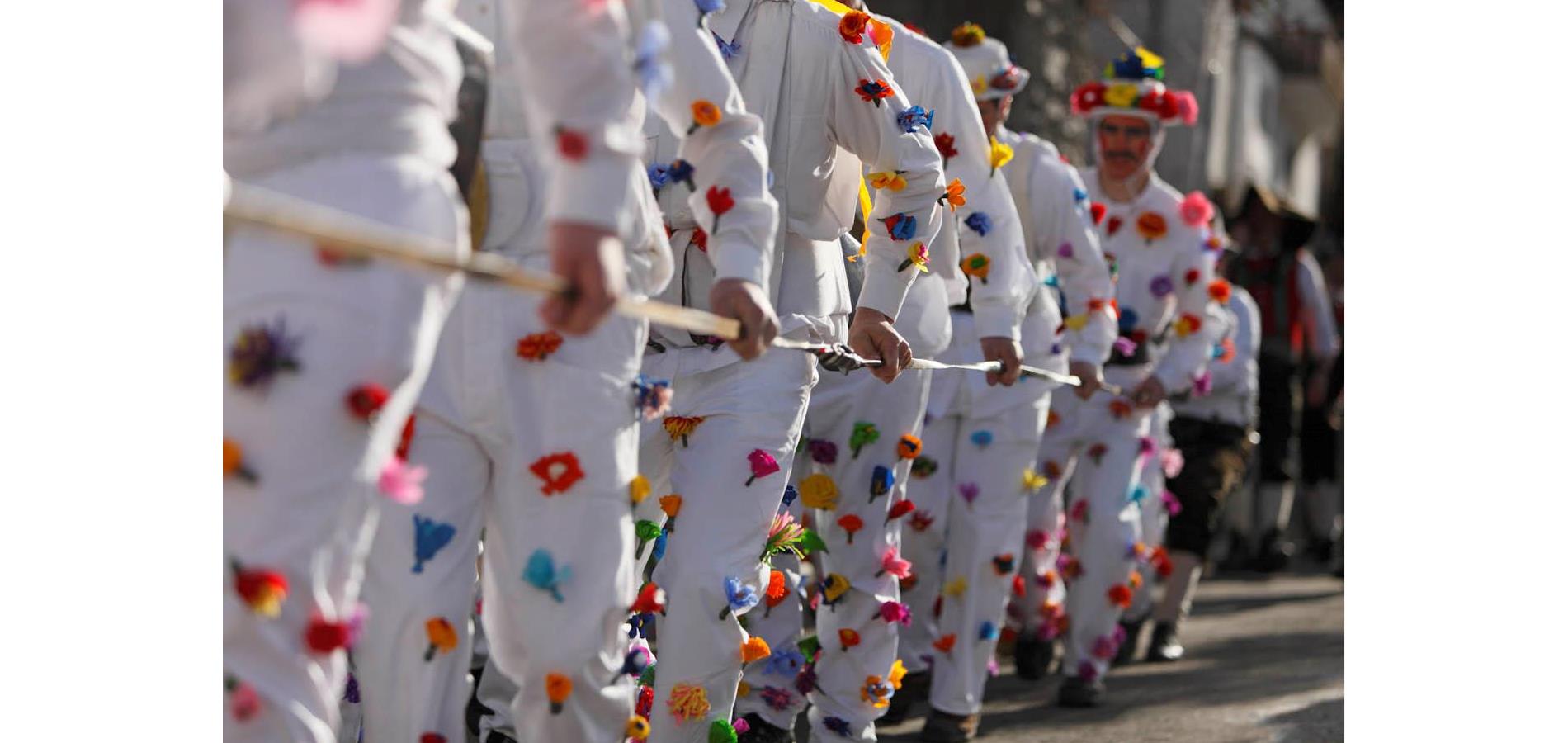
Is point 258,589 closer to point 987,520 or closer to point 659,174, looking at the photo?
point 659,174

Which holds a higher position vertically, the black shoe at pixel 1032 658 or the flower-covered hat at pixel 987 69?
the flower-covered hat at pixel 987 69

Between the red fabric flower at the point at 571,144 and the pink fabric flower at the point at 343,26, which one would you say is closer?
the pink fabric flower at the point at 343,26

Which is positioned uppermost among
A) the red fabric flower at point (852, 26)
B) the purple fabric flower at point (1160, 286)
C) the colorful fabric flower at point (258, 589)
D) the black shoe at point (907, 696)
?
the red fabric flower at point (852, 26)

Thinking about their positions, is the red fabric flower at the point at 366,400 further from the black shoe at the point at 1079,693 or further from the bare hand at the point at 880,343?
the black shoe at the point at 1079,693

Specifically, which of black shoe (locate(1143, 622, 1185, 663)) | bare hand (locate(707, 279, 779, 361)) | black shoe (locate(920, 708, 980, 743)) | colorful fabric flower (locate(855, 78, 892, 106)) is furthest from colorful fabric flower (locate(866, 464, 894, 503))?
black shoe (locate(1143, 622, 1185, 663))

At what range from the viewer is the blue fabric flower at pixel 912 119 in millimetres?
5297

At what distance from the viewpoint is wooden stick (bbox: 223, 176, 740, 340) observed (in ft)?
9.56

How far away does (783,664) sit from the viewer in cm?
619

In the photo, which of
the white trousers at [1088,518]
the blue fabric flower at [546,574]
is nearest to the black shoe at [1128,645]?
the white trousers at [1088,518]

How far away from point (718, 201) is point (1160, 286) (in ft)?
16.8

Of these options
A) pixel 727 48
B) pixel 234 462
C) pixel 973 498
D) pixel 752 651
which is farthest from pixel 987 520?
pixel 234 462

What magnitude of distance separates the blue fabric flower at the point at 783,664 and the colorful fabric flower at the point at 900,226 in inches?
56.4

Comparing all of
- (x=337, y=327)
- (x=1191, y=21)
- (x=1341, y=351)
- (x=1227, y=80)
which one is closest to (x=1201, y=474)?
(x=1341, y=351)

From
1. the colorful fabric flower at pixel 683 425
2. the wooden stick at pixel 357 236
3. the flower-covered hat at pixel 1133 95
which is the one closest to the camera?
the wooden stick at pixel 357 236
